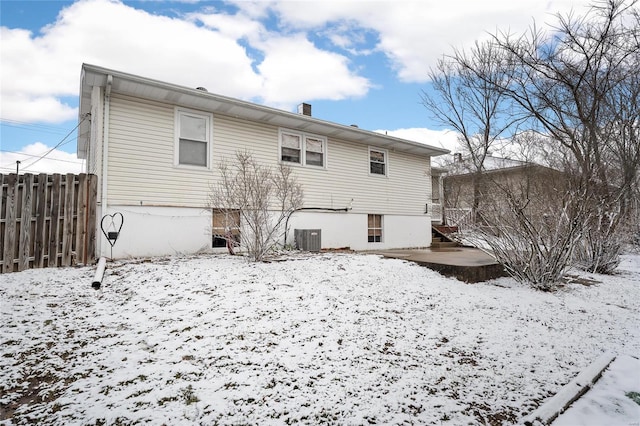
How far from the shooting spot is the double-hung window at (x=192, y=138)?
8047mm

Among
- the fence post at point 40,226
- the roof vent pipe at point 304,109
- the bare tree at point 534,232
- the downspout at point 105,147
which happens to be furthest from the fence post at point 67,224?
the bare tree at point 534,232

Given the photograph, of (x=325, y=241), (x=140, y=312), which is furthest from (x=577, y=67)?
(x=140, y=312)

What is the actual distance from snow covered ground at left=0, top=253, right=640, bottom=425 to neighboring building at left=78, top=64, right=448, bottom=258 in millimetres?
2330

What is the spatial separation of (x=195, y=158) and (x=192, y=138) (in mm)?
501

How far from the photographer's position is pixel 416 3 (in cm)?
812

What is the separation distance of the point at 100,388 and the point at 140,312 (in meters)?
1.48

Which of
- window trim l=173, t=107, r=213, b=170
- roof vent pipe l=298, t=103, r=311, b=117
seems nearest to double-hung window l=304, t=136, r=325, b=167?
roof vent pipe l=298, t=103, r=311, b=117

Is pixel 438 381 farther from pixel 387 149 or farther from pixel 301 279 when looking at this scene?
pixel 387 149

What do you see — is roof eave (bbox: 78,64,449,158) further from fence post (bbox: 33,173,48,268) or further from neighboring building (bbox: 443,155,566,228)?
neighboring building (bbox: 443,155,566,228)

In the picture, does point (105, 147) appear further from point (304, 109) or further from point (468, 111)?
point (468, 111)

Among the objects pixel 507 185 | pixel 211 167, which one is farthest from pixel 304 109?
pixel 507 185

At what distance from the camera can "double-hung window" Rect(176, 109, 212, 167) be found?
8.05 meters

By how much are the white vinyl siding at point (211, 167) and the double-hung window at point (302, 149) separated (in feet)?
0.61

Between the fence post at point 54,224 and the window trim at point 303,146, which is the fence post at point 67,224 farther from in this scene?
the window trim at point 303,146
